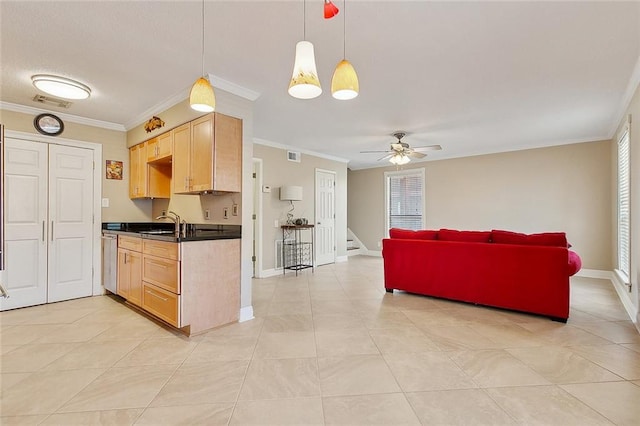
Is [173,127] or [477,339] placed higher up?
[173,127]

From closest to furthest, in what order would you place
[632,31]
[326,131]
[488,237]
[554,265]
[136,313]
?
[632,31]
[554,265]
[136,313]
[488,237]
[326,131]

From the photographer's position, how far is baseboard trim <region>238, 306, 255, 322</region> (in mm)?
3311

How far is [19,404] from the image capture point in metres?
1.90

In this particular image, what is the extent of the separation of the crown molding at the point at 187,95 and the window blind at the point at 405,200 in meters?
5.32

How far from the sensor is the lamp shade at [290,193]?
5.62 meters

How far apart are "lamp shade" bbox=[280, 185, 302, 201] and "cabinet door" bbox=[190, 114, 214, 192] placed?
2387 mm

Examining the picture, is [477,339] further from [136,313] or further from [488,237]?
[136,313]

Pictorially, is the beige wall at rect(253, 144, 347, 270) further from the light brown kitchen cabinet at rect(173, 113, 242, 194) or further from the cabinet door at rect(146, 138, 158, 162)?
the light brown kitchen cabinet at rect(173, 113, 242, 194)

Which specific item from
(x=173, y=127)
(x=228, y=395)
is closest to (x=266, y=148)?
(x=173, y=127)

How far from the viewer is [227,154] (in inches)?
127

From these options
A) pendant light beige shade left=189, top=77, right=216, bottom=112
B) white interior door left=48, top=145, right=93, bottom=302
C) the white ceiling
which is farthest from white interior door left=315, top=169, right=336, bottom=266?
pendant light beige shade left=189, top=77, right=216, bottom=112

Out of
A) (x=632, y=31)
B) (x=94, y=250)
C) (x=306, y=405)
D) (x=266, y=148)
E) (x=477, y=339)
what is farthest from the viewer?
(x=266, y=148)

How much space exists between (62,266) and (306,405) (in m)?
3.96

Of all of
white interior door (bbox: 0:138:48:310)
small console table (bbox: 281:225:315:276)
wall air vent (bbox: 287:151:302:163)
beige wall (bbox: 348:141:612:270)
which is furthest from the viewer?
wall air vent (bbox: 287:151:302:163)
